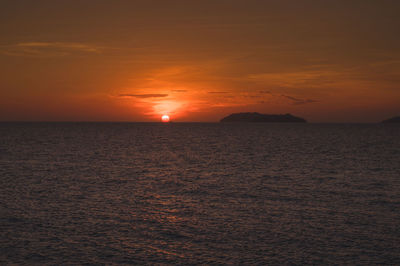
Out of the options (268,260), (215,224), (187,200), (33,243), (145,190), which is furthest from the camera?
(145,190)

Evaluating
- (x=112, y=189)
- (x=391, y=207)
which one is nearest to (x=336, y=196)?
(x=391, y=207)

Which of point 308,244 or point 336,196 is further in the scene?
point 336,196

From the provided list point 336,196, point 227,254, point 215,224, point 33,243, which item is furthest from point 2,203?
point 336,196

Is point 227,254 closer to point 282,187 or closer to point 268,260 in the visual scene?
point 268,260

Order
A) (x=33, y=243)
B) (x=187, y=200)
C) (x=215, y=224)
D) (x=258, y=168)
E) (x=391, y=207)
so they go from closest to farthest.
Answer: (x=33, y=243)
(x=215, y=224)
(x=391, y=207)
(x=187, y=200)
(x=258, y=168)

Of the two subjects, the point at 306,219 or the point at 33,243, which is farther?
the point at 306,219

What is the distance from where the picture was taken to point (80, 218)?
2178 centimetres

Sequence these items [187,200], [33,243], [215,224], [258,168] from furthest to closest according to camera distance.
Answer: [258,168], [187,200], [215,224], [33,243]

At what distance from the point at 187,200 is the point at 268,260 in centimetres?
1251

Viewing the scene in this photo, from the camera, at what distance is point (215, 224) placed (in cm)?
2073

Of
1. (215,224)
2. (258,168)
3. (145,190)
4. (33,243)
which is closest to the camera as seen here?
(33,243)

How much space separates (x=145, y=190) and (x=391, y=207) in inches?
776

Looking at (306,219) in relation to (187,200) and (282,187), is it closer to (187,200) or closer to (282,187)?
(187,200)

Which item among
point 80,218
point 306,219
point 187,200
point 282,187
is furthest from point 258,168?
point 80,218
